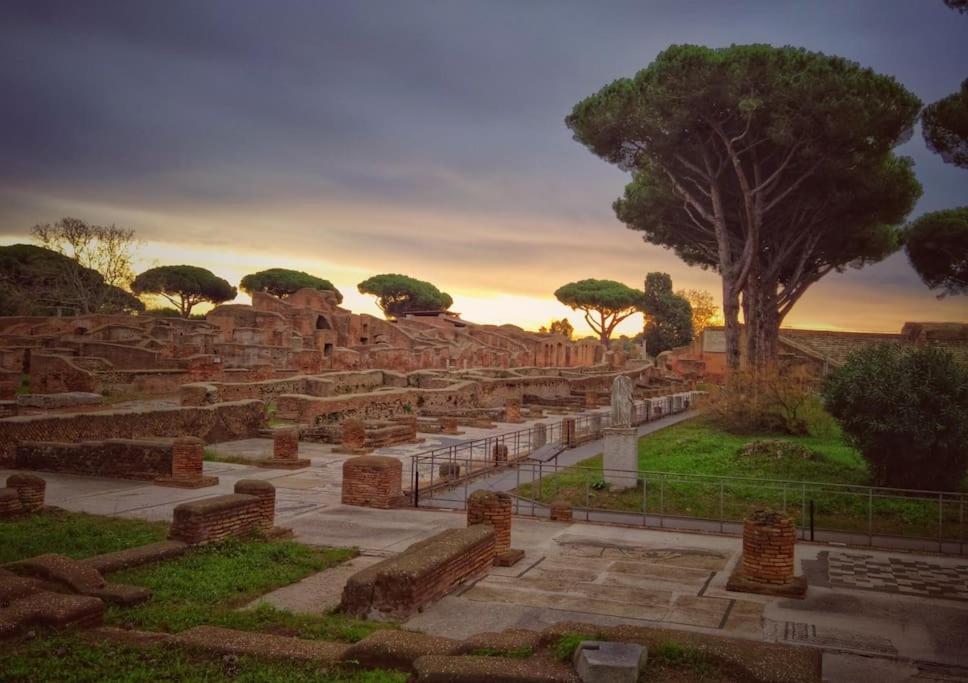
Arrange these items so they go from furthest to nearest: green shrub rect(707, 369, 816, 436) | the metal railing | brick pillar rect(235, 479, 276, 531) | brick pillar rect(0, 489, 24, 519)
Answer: green shrub rect(707, 369, 816, 436) → the metal railing → brick pillar rect(0, 489, 24, 519) → brick pillar rect(235, 479, 276, 531)

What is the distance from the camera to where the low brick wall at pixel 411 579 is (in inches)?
269

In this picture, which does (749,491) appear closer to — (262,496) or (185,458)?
(262,496)

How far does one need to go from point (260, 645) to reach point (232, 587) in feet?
7.62

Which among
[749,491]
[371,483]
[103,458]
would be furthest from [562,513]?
[103,458]

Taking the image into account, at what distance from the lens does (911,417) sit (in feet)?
46.6

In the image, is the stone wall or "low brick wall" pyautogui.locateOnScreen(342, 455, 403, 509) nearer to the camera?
"low brick wall" pyautogui.locateOnScreen(342, 455, 403, 509)

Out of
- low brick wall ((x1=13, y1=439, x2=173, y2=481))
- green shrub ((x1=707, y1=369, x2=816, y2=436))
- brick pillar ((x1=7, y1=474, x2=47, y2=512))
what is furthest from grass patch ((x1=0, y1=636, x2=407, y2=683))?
green shrub ((x1=707, y1=369, x2=816, y2=436))

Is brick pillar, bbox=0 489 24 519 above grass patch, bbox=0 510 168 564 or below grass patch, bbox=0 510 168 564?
above

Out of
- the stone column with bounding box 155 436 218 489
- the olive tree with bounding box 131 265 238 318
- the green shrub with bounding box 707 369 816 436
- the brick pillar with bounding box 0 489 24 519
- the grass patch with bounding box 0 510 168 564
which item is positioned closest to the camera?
the grass patch with bounding box 0 510 168 564

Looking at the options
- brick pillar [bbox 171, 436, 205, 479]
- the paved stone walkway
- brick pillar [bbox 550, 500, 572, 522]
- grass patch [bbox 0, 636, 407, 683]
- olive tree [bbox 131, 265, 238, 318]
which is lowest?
the paved stone walkway

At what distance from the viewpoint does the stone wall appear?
14.9 metres

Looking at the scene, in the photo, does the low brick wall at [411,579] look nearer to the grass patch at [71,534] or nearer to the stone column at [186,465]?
the grass patch at [71,534]

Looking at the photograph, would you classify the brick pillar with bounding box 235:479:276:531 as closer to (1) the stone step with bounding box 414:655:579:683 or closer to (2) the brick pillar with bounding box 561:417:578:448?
(1) the stone step with bounding box 414:655:579:683

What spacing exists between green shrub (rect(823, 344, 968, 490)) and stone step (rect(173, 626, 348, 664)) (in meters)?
12.6
